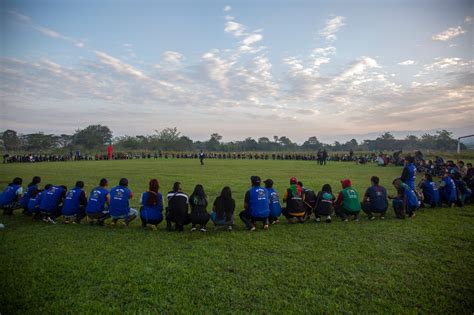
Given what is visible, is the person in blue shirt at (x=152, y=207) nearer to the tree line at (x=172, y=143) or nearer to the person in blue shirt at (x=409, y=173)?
the person in blue shirt at (x=409, y=173)

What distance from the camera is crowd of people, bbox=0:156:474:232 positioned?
22.5ft

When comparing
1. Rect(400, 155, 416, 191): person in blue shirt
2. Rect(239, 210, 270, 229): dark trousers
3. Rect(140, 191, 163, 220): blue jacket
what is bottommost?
Rect(239, 210, 270, 229): dark trousers

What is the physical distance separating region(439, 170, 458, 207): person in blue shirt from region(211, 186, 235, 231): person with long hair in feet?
25.5

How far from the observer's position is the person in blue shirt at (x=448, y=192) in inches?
375

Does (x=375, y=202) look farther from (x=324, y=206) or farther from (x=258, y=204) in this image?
(x=258, y=204)

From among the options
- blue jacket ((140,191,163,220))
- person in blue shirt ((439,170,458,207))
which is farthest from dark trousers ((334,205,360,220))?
blue jacket ((140,191,163,220))

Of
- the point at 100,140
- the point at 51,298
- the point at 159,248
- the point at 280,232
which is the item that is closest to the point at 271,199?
the point at 280,232

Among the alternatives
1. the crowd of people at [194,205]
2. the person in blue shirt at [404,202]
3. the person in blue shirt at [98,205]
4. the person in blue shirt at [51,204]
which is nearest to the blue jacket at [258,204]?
the crowd of people at [194,205]

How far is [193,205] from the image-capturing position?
6.79m

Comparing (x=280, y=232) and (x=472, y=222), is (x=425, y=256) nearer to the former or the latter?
(x=280, y=232)

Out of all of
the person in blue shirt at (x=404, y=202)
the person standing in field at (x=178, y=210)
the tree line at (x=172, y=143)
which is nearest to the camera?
the person standing in field at (x=178, y=210)

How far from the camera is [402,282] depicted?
13.7ft

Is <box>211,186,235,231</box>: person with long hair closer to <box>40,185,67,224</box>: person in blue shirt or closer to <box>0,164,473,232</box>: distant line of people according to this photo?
<box>0,164,473,232</box>: distant line of people

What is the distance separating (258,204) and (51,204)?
5650mm
